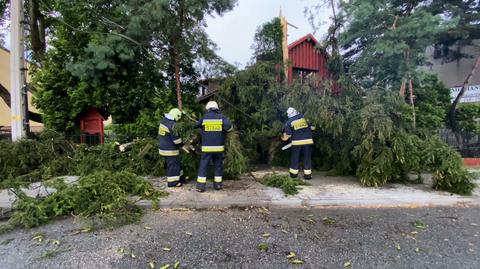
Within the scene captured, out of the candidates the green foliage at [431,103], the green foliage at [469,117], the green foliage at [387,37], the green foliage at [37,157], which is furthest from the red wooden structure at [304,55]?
the green foliage at [37,157]

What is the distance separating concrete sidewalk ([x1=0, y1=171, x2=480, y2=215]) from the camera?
505cm

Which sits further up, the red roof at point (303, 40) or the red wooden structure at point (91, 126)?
the red roof at point (303, 40)

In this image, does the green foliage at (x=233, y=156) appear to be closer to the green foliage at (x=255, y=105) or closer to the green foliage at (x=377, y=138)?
the green foliage at (x=255, y=105)

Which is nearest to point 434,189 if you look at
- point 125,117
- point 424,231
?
point 424,231

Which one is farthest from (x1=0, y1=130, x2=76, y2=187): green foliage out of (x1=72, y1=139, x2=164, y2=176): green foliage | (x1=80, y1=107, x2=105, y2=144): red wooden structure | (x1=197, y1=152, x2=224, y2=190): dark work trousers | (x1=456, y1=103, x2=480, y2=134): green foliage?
(x1=456, y1=103, x2=480, y2=134): green foliage

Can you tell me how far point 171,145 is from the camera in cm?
595

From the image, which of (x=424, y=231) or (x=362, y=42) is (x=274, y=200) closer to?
(x=424, y=231)

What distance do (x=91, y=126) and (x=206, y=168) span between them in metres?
5.08

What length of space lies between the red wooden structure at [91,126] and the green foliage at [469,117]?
1188cm

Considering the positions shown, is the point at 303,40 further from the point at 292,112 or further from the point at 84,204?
the point at 84,204

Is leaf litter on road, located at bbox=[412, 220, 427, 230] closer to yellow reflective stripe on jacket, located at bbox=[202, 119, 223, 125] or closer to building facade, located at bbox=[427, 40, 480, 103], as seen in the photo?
yellow reflective stripe on jacket, located at bbox=[202, 119, 223, 125]

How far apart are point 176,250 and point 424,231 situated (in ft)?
11.2

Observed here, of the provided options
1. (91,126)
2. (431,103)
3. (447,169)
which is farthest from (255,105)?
(431,103)

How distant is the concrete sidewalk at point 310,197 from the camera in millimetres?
5055
